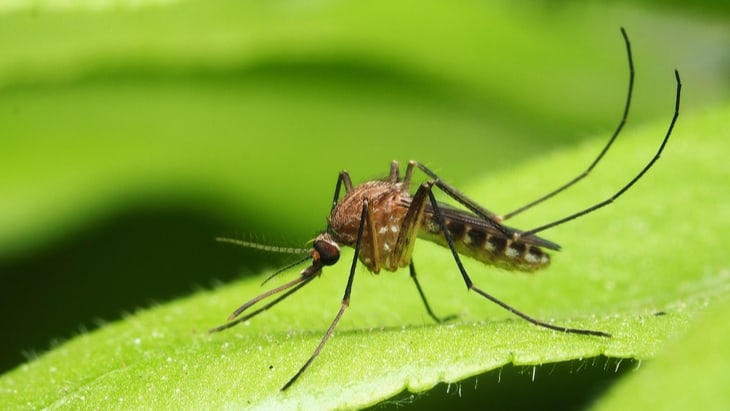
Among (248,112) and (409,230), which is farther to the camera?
(248,112)

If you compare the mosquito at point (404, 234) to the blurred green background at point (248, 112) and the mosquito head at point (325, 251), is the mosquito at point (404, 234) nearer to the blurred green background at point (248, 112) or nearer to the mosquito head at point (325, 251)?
the mosquito head at point (325, 251)

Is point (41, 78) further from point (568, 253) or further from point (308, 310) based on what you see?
point (568, 253)

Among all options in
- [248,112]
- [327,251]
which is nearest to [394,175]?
[327,251]

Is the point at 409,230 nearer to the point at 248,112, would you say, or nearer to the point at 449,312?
the point at 449,312

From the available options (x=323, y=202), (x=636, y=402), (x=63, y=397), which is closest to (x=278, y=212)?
(x=323, y=202)

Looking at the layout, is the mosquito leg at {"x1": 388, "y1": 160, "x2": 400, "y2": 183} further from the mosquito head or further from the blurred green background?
the blurred green background

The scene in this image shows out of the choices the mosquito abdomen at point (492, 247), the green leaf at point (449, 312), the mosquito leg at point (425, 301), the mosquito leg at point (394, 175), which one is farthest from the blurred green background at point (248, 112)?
the mosquito abdomen at point (492, 247)
